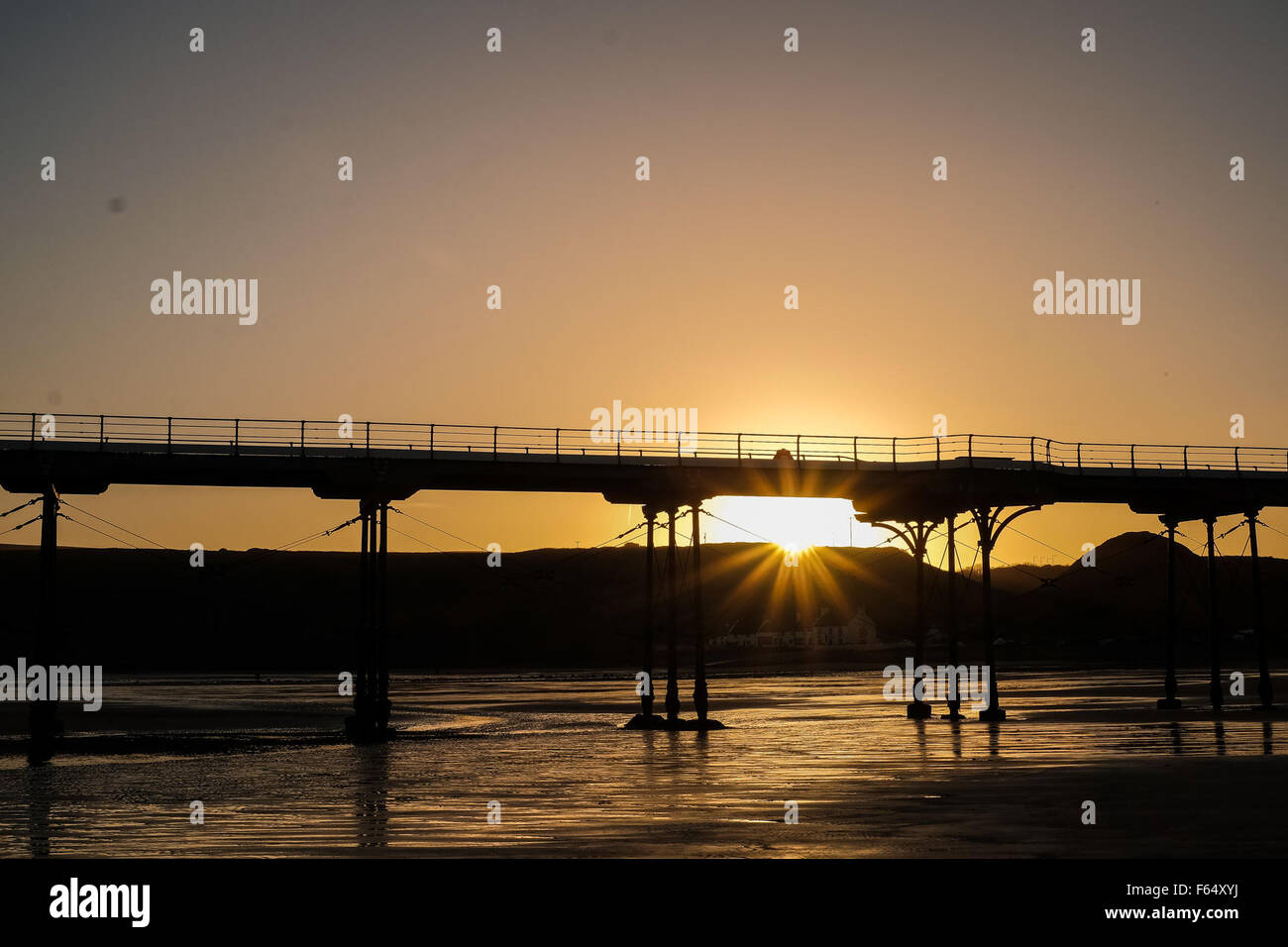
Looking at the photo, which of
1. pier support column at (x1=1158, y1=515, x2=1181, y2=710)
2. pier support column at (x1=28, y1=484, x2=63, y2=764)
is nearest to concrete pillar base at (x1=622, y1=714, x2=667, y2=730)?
pier support column at (x1=28, y1=484, x2=63, y2=764)

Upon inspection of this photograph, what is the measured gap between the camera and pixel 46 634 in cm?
4500

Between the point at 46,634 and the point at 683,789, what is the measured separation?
88.3 ft

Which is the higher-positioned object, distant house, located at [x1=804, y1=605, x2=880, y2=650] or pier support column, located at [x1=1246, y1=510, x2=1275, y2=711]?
pier support column, located at [x1=1246, y1=510, x2=1275, y2=711]

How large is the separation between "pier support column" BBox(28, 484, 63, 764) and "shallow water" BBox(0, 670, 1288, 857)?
1049 millimetres

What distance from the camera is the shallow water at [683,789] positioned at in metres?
20.1

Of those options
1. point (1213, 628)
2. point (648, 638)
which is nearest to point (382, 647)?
point (648, 638)

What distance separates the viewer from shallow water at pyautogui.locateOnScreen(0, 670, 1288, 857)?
65.9 feet

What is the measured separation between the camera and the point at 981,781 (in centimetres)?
2919

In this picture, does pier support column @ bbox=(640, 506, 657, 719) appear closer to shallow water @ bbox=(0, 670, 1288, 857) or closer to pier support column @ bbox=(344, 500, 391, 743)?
shallow water @ bbox=(0, 670, 1288, 857)

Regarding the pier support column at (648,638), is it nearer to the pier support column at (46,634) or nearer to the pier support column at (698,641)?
the pier support column at (698,641)

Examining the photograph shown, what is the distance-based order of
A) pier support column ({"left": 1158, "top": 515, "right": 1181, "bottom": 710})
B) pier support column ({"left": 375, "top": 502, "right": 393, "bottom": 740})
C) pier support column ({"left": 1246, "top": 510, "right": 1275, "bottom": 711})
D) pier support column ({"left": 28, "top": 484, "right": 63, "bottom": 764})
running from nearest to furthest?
pier support column ({"left": 28, "top": 484, "right": 63, "bottom": 764}), pier support column ({"left": 375, "top": 502, "right": 393, "bottom": 740}), pier support column ({"left": 1246, "top": 510, "right": 1275, "bottom": 711}), pier support column ({"left": 1158, "top": 515, "right": 1181, "bottom": 710})

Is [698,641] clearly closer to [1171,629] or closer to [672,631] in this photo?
[672,631]

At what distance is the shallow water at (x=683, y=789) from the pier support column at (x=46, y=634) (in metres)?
1.05

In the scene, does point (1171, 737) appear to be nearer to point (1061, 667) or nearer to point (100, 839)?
point (100, 839)
